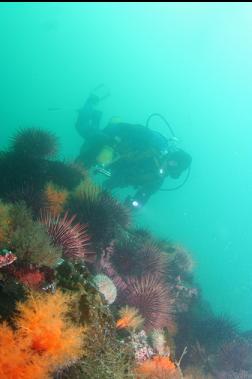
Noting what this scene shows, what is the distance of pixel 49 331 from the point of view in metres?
2.84

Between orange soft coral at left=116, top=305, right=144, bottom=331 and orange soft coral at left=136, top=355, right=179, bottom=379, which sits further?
orange soft coral at left=116, top=305, right=144, bottom=331

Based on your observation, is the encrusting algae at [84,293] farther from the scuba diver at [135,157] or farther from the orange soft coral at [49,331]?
the scuba diver at [135,157]

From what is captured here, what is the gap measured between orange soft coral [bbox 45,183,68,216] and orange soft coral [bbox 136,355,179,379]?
139 inches

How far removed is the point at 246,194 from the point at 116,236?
141 meters

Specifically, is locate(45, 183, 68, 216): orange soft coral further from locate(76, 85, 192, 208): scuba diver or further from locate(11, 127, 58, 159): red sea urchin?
locate(76, 85, 192, 208): scuba diver

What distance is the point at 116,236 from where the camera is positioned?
7777 mm

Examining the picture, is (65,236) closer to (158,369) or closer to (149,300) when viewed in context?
Result: (149,300)

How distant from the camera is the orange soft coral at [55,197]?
726cm

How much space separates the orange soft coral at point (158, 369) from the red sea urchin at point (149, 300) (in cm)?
117

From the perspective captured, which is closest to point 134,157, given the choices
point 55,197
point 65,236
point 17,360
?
point 55,197

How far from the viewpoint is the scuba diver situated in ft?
43.4

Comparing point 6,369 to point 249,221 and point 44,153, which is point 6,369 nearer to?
point 44,153

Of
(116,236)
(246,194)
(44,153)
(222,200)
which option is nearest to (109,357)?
(116,236)

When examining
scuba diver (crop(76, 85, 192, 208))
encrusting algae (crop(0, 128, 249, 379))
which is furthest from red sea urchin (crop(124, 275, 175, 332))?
scuba diver (crop(76, 85, 192, 208))
